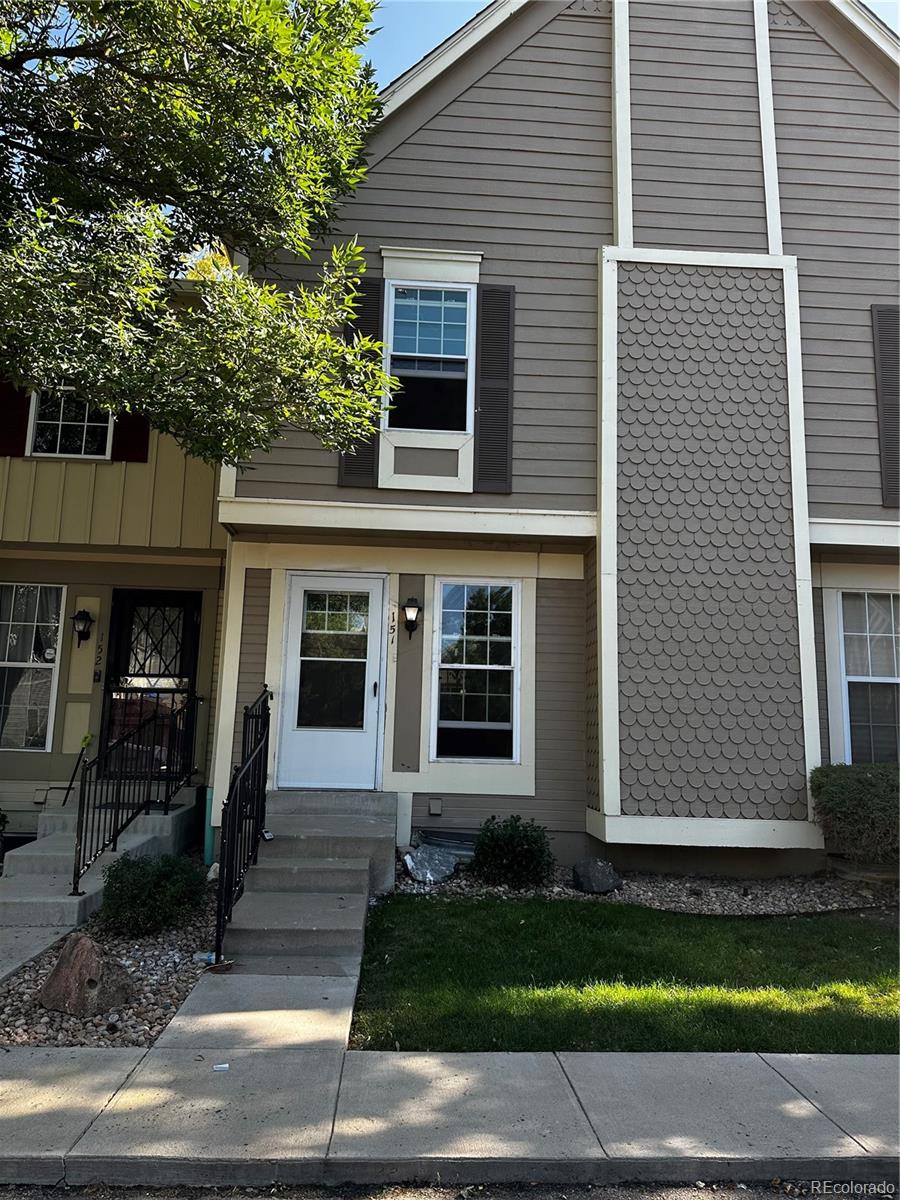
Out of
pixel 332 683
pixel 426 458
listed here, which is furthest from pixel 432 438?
pixel 332 683

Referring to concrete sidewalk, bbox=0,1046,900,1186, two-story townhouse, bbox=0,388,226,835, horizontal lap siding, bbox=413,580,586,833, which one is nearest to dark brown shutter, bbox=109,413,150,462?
two-story townhouse, bbox=0,388,226,835

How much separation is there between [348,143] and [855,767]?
6886 mm

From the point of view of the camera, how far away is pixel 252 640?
7.83 metres

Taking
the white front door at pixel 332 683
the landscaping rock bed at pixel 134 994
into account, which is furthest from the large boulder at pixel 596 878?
the landscaping rock bed at pixel 134 994

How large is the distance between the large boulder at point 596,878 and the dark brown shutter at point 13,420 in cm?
729

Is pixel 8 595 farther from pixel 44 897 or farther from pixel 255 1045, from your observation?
pixel 255 1045

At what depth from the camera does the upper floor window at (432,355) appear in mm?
7898

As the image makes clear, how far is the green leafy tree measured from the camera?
211 inches

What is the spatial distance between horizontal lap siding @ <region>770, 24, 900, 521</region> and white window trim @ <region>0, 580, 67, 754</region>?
8.15 metres

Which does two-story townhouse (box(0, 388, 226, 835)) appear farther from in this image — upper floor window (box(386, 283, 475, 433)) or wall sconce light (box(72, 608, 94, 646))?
upper floor window (box(386, 283, 475, 433))

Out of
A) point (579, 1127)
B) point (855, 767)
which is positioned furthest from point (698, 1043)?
point (855, 767)

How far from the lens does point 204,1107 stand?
11.2 feet

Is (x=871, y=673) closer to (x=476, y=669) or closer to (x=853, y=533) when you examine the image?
(x=853, y=533)

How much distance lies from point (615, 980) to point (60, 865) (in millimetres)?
4597
